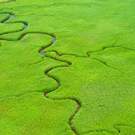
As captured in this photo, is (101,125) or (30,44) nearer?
(101,125)

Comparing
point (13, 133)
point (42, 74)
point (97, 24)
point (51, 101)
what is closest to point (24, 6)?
point (97, 24)

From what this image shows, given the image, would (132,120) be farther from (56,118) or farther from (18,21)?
(18,21)

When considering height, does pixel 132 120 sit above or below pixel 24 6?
above

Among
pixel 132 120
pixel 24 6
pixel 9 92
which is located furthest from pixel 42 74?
pixel 24 6

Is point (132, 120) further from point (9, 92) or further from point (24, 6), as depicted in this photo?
point (24, 6)

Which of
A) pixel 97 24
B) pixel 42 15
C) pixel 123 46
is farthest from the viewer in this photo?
pixel 42 15

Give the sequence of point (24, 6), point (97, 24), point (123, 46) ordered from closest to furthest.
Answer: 1. point (123, 46)
2. point (97, 24)
3. point (24, 6)
